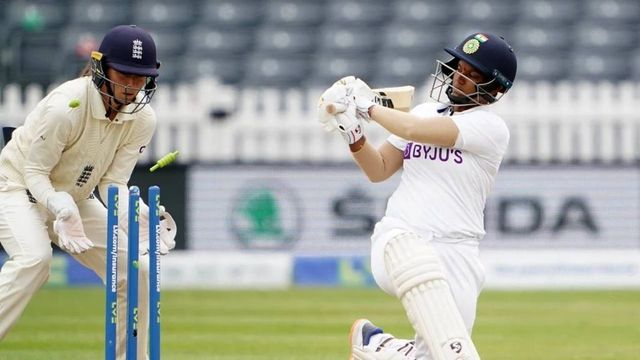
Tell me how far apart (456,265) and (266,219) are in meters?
7.01

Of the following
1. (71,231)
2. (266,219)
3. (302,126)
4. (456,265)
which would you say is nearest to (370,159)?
(456,265)

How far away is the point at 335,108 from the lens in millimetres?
4445

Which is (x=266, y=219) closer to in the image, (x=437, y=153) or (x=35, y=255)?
(x=35, y=255)

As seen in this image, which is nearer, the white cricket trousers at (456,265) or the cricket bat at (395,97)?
the white cricket trousers at (456,265)

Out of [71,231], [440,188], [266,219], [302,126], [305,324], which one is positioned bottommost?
[266,219]

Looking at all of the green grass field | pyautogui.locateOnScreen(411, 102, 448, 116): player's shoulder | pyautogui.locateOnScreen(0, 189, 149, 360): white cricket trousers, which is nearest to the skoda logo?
the green grass field

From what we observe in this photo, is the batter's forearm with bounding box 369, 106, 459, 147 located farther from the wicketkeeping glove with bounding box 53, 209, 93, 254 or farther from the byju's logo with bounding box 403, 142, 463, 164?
the wicketkeeping glove with bounding box 53, 209, 93, 254

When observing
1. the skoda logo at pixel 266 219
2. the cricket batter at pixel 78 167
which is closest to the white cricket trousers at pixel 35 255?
the cricket batter at pixel 78 167

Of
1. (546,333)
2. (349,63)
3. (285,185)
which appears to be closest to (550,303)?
(546,333)

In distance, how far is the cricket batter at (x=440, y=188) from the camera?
4.39 meters

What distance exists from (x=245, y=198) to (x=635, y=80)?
475 centimetres

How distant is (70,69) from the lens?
1327 centimetres

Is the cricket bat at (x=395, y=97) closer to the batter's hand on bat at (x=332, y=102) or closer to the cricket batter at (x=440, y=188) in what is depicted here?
the cricket batter at (x=440, y=188)

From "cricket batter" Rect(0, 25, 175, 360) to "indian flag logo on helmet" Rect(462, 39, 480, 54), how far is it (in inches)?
44.5
